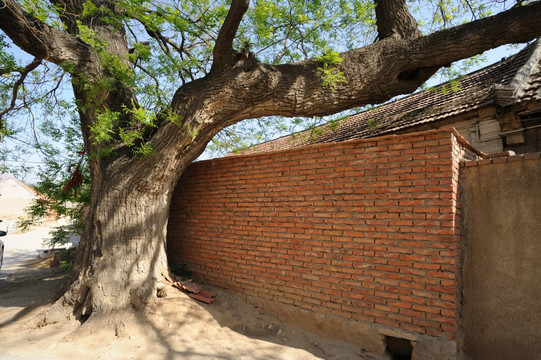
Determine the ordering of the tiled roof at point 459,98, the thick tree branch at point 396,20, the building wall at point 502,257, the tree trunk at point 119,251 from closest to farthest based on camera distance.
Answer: the building wall at point 502,257 < the tree trunk at point 119,251 < the thick tree branch at point 396,20 < the tiled roof at point 459,98

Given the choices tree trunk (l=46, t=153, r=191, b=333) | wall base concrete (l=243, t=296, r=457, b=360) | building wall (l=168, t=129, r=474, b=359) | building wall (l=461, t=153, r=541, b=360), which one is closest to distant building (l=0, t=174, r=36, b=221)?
tree trunk (l=46, t=153, r=191, b=333)

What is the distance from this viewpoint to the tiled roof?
19.8ft

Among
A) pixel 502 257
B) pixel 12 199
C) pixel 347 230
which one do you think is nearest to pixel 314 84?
pixel 347 230

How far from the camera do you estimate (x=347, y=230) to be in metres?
4.14

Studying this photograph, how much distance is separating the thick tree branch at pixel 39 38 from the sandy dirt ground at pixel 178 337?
3867 mm

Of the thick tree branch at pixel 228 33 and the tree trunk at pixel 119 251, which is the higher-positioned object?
the thick tree branch at pixel 228 33

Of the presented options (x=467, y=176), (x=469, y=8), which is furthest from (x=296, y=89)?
(x=469, y=8)

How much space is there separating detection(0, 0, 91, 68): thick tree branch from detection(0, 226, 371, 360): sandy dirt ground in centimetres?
387

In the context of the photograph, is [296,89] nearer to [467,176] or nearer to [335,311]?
[467,176]

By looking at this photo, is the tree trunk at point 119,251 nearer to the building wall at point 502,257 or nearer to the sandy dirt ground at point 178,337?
the sandy dirt ground at point 178,337

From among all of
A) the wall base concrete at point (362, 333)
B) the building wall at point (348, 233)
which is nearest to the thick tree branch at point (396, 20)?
the building wall at point (348, 233)

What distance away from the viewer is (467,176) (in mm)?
3896

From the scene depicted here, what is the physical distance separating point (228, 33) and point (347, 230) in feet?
10.9

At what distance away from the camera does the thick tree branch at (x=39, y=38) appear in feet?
13.5
